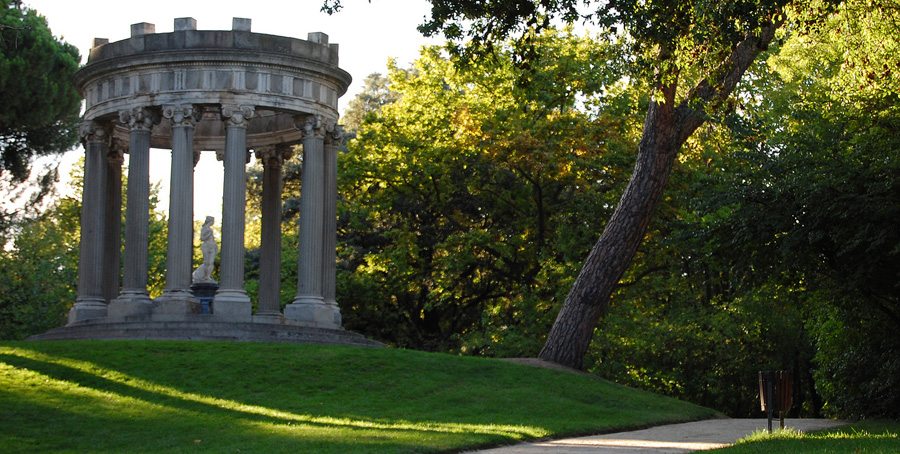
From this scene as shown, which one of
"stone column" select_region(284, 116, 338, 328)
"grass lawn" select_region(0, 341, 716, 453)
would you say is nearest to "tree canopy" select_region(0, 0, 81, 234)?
"stone column" select_region(284, 116, 338, 328)

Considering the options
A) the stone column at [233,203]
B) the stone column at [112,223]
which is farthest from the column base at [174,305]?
the stone column at [112,223]

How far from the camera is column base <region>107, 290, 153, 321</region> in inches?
1438

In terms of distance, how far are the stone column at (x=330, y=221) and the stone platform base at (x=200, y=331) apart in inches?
94.7

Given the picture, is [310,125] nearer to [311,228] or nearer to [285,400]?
[311,228]

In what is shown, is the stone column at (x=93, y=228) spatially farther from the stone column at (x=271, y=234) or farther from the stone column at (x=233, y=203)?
the stone column at (x=271, y=234)

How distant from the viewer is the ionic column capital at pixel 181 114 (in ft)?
118

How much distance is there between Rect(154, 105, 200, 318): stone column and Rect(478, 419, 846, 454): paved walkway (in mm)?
14955

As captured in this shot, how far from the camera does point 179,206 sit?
3612 cm

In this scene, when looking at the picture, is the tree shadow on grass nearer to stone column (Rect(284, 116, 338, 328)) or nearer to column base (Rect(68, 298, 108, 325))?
column base (Rect(68, 298, 108, 325))

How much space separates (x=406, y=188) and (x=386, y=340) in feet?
20.7

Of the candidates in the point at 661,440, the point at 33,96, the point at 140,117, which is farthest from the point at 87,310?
the point at 661,440

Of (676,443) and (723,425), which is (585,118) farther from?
(676,443)

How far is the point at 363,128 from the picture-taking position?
50.0 m

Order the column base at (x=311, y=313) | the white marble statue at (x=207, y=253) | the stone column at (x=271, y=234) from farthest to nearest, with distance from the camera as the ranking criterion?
the stone column at (x=271, y=234) → the white marble statue at (x=207, y=253) → the column base at (x=311, y=313)
